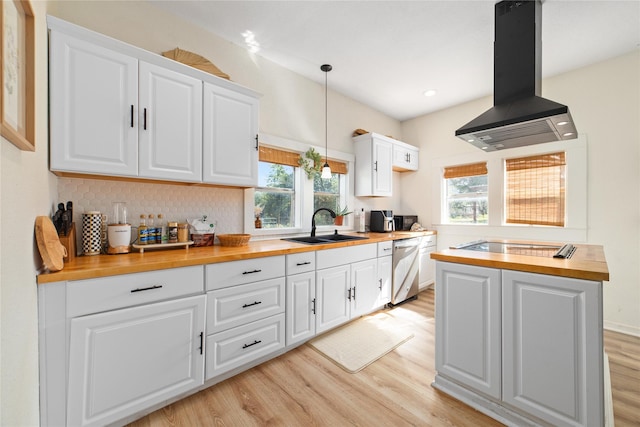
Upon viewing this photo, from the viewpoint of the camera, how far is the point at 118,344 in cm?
143

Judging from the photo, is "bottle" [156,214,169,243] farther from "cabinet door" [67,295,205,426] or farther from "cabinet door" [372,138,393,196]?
"cabinet door" [372,138,393,196]

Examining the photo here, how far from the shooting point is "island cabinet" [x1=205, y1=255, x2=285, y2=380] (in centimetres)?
179

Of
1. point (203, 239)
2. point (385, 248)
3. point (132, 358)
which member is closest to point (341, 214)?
point (385, 248)

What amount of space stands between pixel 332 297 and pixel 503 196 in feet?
9.05

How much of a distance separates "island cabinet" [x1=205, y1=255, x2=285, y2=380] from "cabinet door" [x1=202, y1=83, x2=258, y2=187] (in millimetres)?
728

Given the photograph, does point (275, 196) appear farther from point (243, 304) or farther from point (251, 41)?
point (251, 41)

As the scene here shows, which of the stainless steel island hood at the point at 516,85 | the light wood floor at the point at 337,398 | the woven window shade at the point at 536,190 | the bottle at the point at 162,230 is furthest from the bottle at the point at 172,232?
the woven window shade at the point at 536,190

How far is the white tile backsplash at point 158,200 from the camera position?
1.82 meters

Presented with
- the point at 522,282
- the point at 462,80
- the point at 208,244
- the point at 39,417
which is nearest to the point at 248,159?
the point at 208,244

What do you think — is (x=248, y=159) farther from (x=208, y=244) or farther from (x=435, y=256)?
(x=435, y=256)

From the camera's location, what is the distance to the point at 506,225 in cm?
356

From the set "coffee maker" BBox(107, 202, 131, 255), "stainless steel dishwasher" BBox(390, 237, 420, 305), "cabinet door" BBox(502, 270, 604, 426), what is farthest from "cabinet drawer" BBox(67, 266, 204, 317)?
"stainless steel dishwasher" BBox(390, 237, 420, 305)

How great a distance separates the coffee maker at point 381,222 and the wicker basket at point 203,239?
231 cm

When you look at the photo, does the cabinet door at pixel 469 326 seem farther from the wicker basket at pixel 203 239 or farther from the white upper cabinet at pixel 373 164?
the white upper cabinet at pixel 373 164
